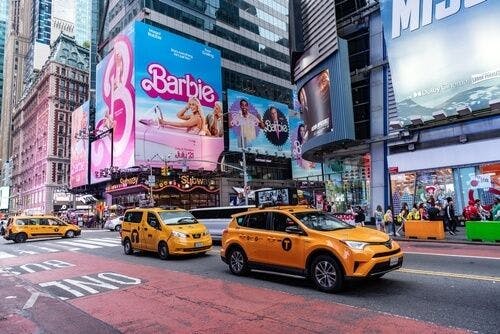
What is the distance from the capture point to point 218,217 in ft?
69.9

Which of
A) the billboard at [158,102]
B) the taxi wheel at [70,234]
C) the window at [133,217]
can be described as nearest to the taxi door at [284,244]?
the window at [133,217]

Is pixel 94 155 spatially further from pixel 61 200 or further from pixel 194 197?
pixel 61 200

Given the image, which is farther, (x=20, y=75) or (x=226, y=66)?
(x=20, y=75)

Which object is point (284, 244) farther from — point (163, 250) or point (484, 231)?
point (484, 231)

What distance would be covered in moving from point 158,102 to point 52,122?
67211 millimetres

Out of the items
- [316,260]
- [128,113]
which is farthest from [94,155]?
[316,260]

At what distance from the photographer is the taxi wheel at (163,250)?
48.6 ft

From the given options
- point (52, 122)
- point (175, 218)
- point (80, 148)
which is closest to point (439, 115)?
point (175, 218)

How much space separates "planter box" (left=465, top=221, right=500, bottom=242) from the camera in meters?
16.4

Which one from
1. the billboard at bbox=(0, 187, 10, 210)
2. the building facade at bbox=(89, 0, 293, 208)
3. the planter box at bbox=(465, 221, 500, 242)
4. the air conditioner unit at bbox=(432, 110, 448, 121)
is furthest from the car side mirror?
the billboard at bbox=(0, 187, 10, 210)

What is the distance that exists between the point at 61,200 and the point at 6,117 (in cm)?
10966

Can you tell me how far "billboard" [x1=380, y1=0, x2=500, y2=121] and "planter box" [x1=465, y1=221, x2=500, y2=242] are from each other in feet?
28.3

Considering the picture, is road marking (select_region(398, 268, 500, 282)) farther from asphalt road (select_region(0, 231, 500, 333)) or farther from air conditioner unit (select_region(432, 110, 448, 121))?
air conditioner unit (select_region(432, 110, 448, 121))

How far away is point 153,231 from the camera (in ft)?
51.0
